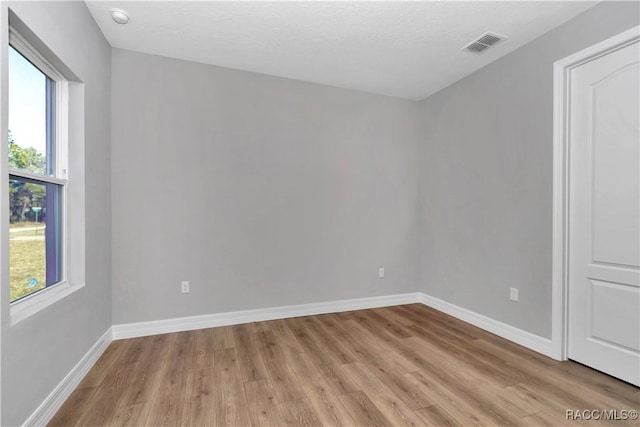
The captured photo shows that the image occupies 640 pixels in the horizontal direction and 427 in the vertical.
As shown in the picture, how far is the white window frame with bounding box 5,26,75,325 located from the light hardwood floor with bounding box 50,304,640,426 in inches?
25.8

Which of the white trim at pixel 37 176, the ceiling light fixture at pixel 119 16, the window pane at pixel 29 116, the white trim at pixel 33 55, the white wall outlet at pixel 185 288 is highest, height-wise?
the ceiling light fixture at pixel 119 16

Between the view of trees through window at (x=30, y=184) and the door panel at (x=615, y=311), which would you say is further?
the door panel at (x=615, y=311)

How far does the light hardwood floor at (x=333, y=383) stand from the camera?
1.67 m

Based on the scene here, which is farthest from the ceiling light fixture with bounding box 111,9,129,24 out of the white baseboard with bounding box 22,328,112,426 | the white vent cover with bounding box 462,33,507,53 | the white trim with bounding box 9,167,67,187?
the white vent cover with bounding box 462,33,507,53

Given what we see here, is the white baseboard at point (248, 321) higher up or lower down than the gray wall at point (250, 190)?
lower down

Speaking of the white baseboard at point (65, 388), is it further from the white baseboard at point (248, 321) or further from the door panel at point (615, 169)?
the door panel at point (615, 169)

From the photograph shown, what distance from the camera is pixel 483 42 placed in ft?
8.32

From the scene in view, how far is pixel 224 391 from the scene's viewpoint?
1896 millimetres

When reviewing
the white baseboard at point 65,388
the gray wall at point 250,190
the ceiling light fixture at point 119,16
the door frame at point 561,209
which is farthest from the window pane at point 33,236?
the door frame at point 561,209

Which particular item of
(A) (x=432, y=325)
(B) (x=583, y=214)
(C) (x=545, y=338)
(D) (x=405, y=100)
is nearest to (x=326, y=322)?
(A) (x=432, y=325)

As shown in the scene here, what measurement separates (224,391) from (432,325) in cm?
213

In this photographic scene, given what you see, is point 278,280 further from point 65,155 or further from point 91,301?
point 65,155

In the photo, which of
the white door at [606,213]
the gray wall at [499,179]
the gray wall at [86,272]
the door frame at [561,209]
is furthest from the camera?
the gray wall at [499,179]

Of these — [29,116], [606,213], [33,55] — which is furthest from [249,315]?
[606,213]
